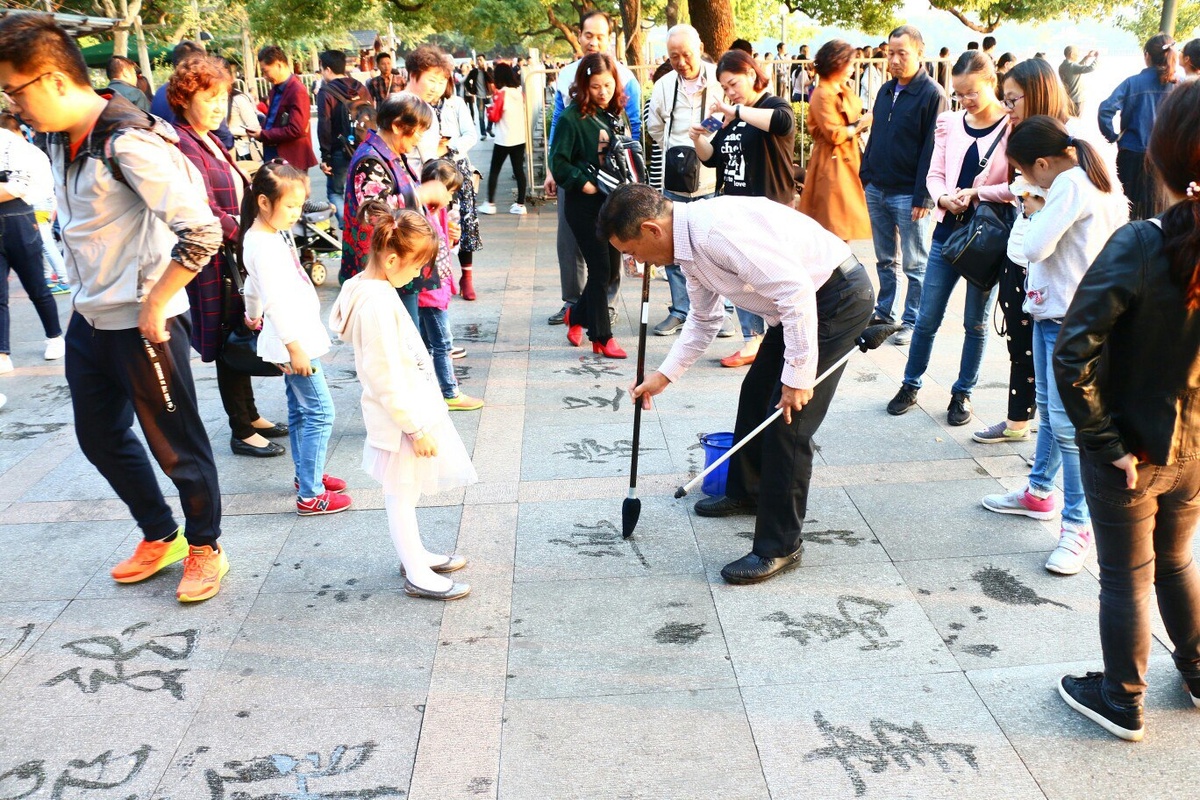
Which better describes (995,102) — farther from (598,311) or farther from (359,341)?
(359,341)

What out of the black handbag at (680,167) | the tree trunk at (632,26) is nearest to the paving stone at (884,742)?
the black handbag at (680,167)

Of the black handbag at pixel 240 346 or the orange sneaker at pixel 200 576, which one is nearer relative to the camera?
the orange sneaker at pixel 200 576

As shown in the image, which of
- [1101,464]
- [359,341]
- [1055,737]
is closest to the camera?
[1101,464]

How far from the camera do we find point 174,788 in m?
2.63

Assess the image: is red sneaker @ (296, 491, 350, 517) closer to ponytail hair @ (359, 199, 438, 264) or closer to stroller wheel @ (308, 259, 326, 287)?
ponytail hair @ (359, 199, 438, 264)

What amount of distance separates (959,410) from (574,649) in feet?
9.10

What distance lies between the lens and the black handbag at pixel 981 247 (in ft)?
14.4

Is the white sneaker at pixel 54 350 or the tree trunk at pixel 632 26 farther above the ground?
the tree trunk at pixel 632 26

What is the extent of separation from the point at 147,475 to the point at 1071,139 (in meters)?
3.65

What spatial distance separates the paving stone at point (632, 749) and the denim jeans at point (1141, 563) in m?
1.04

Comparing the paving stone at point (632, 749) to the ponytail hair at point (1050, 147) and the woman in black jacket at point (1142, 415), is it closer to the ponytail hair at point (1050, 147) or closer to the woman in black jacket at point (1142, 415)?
the woman in black jacket at point (1142, 415)

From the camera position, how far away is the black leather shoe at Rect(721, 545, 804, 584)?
3.57 m

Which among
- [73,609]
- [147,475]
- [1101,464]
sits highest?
[1101,464]

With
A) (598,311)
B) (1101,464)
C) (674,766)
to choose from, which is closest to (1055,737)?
(1101,464)
